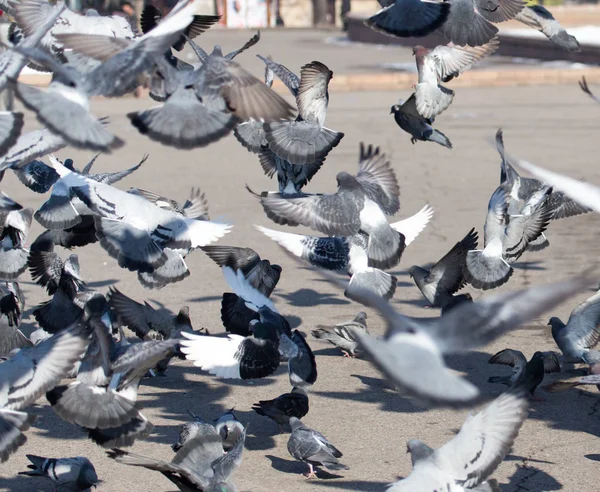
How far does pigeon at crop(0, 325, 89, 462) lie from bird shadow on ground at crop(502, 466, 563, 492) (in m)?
1.91

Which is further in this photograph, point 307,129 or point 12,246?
point 12,246

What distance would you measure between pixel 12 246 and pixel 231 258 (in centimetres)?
145

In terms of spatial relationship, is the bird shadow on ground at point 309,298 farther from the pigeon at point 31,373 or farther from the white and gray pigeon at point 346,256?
the pigeon at point 31,373

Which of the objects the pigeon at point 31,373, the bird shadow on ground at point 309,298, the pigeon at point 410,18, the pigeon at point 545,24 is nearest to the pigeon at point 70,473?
the pigeon at point 31,373

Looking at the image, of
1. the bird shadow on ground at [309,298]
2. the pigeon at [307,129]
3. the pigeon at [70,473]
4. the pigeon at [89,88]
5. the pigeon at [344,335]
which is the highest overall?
the pigeon at [89,88]

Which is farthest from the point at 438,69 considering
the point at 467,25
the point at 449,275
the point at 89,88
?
the point at 89,88

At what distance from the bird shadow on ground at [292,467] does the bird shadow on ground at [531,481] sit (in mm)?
752

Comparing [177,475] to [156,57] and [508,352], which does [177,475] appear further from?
[508,352]

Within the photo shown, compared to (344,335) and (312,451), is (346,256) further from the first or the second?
(312,451)

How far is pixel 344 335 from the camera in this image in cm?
632

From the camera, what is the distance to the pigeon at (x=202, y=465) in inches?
162

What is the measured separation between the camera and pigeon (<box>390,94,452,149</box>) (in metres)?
7.04

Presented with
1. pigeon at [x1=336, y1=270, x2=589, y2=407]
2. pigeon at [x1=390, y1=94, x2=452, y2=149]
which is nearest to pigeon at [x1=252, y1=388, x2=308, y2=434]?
pigeon at [x1=336, y1=270, x2=589, y2=407]

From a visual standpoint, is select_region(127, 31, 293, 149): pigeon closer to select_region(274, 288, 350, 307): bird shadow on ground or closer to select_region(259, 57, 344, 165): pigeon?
select_region(259, 57, 344, 165): pigeon
